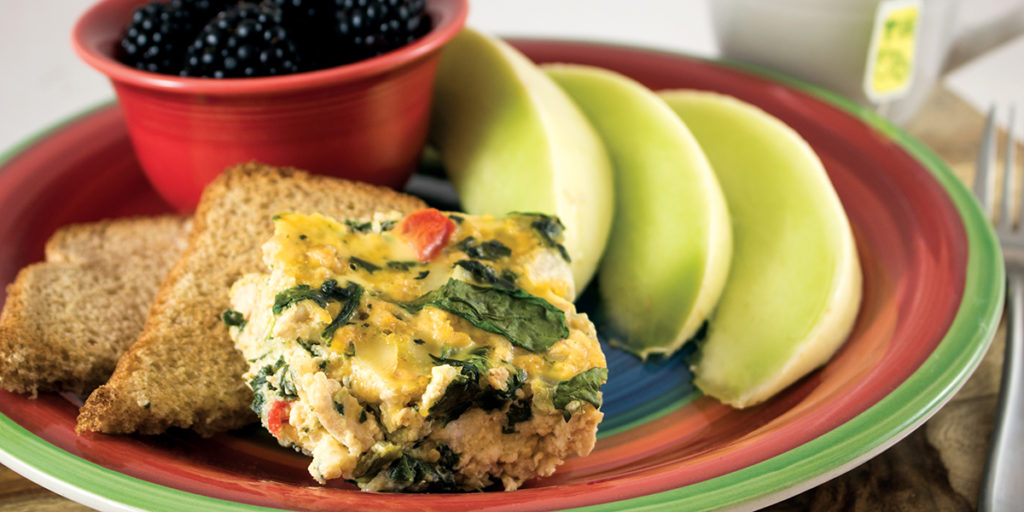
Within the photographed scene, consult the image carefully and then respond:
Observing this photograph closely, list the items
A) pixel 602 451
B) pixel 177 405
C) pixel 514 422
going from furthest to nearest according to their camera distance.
→ pixel 602 451 < pixel 177 405 < pixel 514 422

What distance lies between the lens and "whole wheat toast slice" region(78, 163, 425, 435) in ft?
5.12

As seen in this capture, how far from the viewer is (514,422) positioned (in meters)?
1.43

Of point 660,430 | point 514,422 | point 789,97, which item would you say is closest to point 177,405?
point 514,422

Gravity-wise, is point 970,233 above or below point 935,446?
above

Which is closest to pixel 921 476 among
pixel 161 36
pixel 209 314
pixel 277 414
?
pixel 277 414

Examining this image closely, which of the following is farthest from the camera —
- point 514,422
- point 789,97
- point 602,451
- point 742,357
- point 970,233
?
point 789,97

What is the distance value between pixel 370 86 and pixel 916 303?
1.44 metres

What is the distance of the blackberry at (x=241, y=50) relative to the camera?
2027mm

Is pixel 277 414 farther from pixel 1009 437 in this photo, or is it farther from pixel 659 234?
pixel 1009 437

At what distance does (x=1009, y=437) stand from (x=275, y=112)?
183cm

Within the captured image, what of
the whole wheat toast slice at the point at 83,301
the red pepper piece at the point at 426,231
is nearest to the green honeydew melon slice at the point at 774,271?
the red pepper piece at the point at 426,231

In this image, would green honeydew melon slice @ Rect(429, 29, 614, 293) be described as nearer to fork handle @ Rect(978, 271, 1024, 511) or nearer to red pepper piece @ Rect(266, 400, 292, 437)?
red pepper piece @ Rect(266, 400, 292, 437)

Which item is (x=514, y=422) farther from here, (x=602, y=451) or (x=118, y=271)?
(x=118, y=271)

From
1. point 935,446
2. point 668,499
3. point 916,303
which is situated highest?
point 668,499
